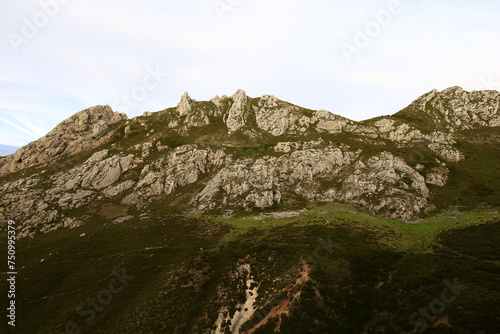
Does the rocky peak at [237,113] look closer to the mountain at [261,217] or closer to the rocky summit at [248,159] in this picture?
the rocky summit at [248,159]

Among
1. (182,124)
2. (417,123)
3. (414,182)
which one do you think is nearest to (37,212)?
(182,124)

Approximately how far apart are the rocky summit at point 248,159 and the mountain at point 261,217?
0.79 metres

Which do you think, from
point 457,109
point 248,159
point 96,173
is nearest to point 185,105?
point 96,173

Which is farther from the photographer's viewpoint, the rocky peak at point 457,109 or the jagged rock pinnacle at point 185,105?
the jagged rock pinnacle at point 185,105

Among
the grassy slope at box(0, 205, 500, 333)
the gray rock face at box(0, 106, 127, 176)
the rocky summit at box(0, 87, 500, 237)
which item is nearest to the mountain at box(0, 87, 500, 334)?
the grassy slope at box(0, 205, 500, 333)

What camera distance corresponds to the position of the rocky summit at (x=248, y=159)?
286 ft

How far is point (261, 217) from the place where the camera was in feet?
252

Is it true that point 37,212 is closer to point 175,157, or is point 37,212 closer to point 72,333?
point 175,157

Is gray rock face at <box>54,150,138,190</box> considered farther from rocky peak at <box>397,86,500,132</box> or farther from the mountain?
rocky peak at <box>397,86,500,132</box>

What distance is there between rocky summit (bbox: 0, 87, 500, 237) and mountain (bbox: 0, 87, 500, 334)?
0.79 meters

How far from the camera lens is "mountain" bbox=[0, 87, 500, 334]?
3812 cm

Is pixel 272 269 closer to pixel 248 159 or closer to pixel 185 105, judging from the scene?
pixel 248 159

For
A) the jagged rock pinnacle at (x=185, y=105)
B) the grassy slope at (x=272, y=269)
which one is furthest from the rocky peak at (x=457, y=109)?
the jagged rock pinnacle at (x=185, y=105)

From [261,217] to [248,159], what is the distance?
4125 cm
